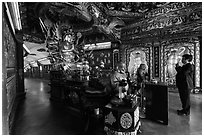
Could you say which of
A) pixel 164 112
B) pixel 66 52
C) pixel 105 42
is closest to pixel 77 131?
pixel 164 112

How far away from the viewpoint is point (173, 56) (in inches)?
243

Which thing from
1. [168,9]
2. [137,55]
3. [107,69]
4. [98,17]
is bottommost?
[107,69]

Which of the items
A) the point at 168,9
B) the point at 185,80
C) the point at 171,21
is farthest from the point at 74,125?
the point at 168,9

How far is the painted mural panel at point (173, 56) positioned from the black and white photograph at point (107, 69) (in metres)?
0.04

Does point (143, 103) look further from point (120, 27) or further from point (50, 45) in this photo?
point (120, 27)

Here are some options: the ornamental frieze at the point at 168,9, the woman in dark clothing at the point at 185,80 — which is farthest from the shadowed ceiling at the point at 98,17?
the woman in dark clothing at the point at 185,80

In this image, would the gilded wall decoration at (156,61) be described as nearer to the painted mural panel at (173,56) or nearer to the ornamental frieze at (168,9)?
Answer: the painted mural panel at (173,56)

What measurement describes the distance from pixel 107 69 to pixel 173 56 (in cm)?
368

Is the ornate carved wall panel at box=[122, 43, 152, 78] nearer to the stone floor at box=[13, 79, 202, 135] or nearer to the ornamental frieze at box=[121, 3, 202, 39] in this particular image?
the ornamental frieze at box=[121, 3, 202, 39]

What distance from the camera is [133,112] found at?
6.36 ft

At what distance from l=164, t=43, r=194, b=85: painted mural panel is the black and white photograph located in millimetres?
43

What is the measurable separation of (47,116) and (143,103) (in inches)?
99.7

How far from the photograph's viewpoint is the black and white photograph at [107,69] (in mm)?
2277

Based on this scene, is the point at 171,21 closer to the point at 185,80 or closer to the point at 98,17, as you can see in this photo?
the point at 98,17
